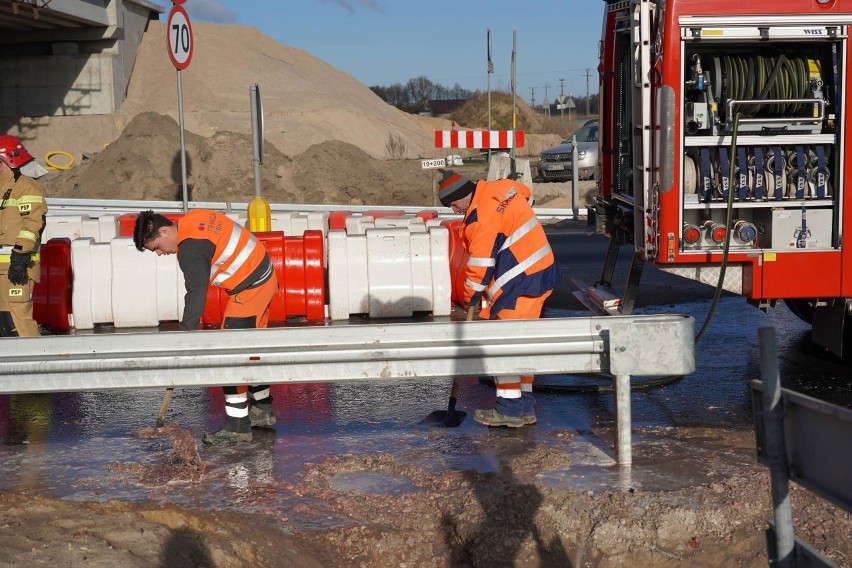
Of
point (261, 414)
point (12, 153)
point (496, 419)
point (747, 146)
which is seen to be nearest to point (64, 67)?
point (12, 153)

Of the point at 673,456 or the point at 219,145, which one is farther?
the point at 219,145

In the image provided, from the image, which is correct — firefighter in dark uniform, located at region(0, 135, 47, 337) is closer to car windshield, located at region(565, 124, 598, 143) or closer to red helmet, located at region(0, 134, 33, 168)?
red helmet, located at region(0, 134, 33, 168)

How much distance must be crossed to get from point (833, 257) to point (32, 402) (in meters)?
6.03

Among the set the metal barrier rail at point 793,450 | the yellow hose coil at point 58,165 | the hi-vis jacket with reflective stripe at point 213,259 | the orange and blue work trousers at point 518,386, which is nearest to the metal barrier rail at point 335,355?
the hi-vis jacket with reflective stripe at point 213,259

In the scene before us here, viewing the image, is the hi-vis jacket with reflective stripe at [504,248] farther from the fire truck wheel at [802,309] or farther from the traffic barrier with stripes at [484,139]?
the traffic barrier with stripes at [484,139]

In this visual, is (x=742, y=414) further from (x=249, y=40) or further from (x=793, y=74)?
(x=249, y=40)

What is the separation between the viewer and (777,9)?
24.1 ft

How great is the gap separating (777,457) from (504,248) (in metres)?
4.20

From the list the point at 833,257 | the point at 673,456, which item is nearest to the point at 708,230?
the point at 833,257

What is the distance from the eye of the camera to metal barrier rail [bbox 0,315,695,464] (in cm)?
596

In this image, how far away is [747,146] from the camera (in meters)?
7.70

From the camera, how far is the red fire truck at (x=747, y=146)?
737cm

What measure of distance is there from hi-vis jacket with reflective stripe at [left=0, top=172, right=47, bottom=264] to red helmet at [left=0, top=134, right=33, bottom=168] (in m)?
0.10

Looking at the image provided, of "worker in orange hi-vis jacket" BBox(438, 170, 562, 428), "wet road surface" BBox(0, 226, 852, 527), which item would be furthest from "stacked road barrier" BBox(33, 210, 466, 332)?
"worker in orange hi-vis jacket" BBox(438, 170, 562, 428)
